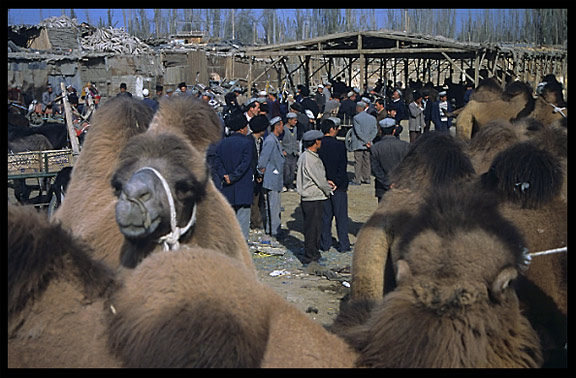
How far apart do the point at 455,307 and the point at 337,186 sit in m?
8.34

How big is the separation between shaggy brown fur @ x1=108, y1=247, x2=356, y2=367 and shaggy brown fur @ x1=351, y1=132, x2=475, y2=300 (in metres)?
1.32

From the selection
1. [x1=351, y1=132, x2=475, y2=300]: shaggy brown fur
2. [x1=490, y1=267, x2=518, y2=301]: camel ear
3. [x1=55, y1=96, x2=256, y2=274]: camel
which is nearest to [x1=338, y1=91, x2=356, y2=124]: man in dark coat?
[x1=55, y1=96, x2=256, y2=274]: camel

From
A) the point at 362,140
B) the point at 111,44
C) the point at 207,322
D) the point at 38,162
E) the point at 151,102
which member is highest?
the point at 111,44

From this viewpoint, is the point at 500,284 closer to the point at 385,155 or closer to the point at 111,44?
the point at 385,155

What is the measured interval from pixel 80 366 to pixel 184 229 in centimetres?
159

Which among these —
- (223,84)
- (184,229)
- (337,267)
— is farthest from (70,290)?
(223,84)

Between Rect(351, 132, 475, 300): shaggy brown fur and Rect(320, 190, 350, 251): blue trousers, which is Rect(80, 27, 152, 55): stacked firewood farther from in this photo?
Rect(351, 132, 475, 300): shaggy brown fur

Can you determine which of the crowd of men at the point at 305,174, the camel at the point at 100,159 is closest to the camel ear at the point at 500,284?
the camel at the point at 100,159

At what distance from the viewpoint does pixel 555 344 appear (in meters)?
3.29

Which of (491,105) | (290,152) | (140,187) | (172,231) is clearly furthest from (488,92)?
(140,187)

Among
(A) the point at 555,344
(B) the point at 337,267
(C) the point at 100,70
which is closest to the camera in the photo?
(A) the point at 555,344

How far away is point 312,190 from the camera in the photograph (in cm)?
1028

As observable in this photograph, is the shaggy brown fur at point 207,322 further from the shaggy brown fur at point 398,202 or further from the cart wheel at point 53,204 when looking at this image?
the cart wheel at point 53,204

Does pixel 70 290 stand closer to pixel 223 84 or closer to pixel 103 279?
pixel 103 279
